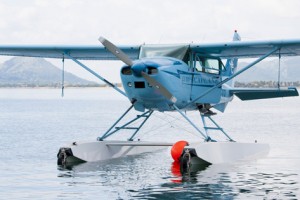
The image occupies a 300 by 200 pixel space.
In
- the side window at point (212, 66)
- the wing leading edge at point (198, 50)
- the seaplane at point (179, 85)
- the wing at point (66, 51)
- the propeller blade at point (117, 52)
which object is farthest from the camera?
the wing at point (66, 51)

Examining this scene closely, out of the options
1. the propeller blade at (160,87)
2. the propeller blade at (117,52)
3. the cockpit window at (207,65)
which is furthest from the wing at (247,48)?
the propeller blade at (117,52)

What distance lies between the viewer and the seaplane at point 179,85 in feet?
49.7

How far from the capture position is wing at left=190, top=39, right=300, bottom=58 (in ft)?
53.3

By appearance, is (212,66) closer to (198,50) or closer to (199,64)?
(199,64)

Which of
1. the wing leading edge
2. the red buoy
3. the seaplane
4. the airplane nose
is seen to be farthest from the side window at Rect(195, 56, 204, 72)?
the airplane nose

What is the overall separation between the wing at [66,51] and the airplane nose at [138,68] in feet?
9.10

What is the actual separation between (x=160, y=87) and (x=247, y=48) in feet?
10.2

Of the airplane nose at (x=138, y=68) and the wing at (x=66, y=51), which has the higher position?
the wing at (x=66, y=51)

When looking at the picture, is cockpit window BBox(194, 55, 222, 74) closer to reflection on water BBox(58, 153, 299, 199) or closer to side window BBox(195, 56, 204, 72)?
side window BBox(195, 56, 204, 72)

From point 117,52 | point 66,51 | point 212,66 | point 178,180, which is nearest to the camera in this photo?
point 178,180

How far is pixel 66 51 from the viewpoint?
60.6 feet

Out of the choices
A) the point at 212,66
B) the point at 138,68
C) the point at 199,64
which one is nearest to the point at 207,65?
the point at 212,66

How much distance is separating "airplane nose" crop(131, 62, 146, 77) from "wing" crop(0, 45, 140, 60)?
109 inches

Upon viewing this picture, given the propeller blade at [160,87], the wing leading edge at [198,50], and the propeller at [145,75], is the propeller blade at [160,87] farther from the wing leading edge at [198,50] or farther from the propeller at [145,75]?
the wing leading edge at [198,50]
